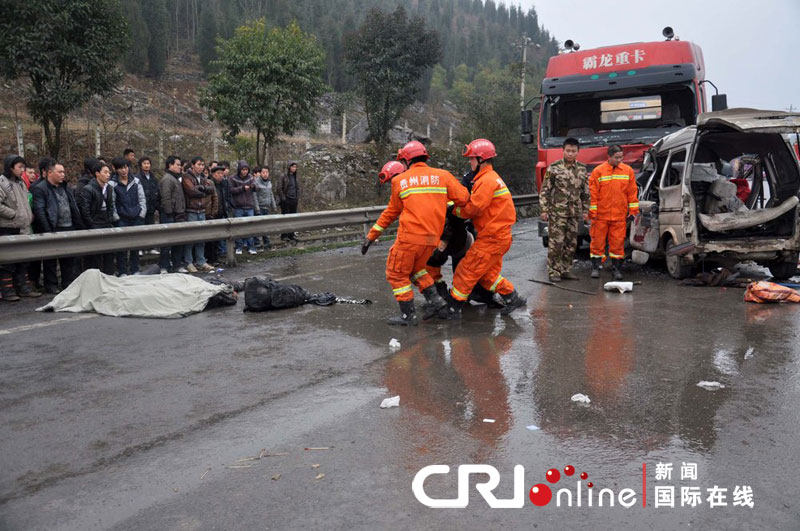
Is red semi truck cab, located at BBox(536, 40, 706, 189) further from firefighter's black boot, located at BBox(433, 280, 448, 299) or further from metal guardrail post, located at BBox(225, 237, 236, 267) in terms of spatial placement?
metal guardrail post, located at BBox(225, 237, 236, 267)

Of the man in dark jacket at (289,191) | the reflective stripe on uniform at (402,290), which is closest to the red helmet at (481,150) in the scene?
the reflective stripe on uniform at (402,290)

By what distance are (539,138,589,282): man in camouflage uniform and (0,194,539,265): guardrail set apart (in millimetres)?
4719

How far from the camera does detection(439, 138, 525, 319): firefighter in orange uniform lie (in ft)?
23.5

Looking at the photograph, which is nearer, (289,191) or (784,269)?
(784,269)

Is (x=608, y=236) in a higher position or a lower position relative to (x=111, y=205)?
lower

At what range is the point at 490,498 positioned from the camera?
10.2ft

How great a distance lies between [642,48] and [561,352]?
28.9 ft

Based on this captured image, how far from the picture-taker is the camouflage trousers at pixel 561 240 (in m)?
9.48

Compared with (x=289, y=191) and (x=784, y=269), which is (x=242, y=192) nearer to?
(x=289, y=191)

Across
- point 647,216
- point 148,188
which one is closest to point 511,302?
point 647,216

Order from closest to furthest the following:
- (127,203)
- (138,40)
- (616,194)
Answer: (616,194)
(127,203)
(138,40)

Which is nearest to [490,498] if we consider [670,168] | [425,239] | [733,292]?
[425,239]

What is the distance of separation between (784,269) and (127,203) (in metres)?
9.06

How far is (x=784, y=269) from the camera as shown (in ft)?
30.6
